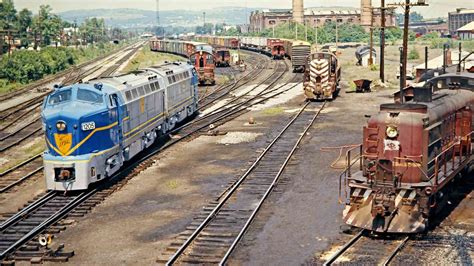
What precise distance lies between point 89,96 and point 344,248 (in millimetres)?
11320

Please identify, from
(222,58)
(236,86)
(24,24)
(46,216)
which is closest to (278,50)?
(222,58)

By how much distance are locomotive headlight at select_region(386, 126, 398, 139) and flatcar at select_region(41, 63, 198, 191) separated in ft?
33.9

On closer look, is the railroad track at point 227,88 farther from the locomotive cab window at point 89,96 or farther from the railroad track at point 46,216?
the locomotive cab window at point 89,96

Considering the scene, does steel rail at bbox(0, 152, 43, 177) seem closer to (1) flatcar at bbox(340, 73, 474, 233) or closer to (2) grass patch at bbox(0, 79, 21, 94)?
(1) flatcar at bbox(340, 73, 474, 233)

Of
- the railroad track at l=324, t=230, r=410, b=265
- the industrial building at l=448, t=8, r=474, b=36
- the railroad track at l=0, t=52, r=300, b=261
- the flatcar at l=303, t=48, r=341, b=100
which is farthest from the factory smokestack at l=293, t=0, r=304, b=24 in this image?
the railroad track at l=324, t=230, r=410, b=265

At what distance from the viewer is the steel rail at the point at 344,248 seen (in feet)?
44.7

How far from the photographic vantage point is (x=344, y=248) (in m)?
14.4

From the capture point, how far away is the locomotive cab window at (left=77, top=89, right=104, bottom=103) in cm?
2116

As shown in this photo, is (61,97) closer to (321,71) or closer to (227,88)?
(321,71)

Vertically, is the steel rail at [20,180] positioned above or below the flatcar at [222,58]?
below

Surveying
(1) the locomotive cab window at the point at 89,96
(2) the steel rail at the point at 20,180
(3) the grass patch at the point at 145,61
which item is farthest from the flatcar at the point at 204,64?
(1) the locomotive cab window at the point at 89,96

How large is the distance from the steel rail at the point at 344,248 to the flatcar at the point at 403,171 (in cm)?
34

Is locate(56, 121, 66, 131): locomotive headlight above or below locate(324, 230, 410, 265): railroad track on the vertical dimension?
above

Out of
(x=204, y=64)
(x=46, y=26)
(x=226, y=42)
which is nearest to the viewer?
(x=204, y=64)
